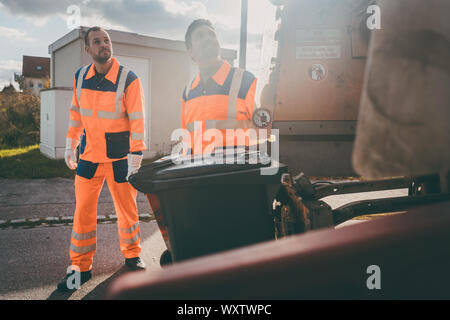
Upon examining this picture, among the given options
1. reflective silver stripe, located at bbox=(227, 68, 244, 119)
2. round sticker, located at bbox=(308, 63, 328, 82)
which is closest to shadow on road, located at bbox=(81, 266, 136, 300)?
reflective silver stripe, located at bbox=(227, 68, 244, 119)

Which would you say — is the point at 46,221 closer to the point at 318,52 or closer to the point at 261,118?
the point at 261,118

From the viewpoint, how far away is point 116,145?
323 cm

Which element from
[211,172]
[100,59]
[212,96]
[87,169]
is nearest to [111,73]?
[100,59]

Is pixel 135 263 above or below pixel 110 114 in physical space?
below

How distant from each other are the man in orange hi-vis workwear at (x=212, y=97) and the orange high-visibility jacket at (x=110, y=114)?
0.51 metres

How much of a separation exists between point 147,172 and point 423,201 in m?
1.26

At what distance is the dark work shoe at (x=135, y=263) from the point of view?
11.0 ft

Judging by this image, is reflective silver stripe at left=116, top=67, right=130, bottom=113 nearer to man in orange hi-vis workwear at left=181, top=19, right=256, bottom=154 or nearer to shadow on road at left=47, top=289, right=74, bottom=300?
man in orange hi-vis workwear at left=181, top=19, right=256, bottom=154

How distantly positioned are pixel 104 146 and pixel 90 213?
0.57 m

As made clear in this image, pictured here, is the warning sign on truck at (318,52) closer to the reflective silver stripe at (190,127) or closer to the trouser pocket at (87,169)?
the reflective silver stripe at (190,127)

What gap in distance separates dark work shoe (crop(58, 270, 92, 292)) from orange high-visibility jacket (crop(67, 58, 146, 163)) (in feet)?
3.04

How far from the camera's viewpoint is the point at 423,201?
5.42ft

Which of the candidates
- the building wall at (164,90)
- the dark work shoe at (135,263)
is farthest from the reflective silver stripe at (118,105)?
the building wall at (164,90)
